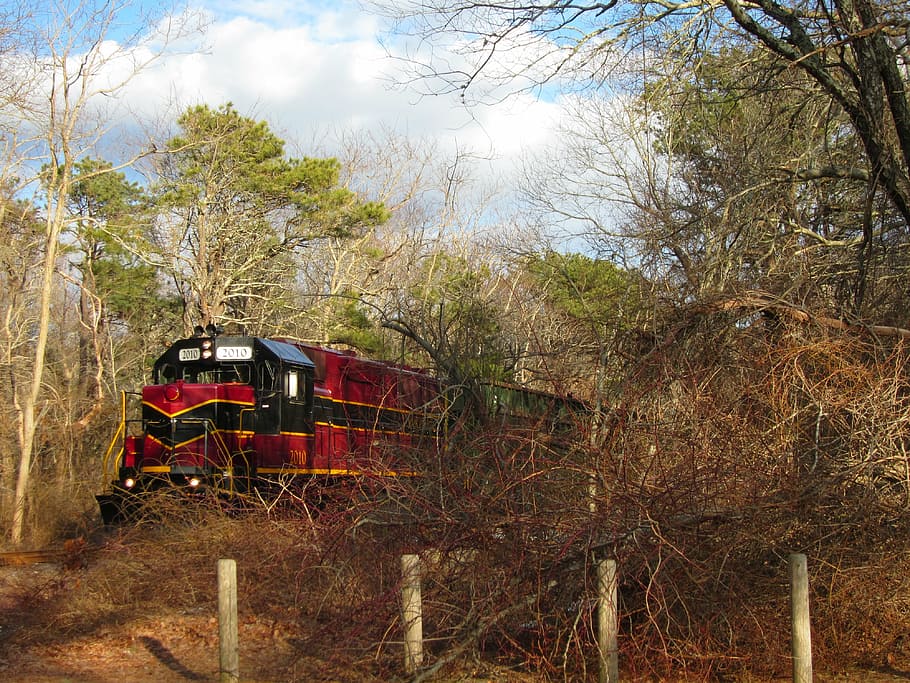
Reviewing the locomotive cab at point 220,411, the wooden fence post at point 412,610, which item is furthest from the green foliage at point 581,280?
the wooden fence post at point 412,610

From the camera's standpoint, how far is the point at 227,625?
20.2 ft

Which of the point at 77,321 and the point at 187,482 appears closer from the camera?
the point at 187,482

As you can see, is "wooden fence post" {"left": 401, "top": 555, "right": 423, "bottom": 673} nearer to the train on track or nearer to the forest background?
the forest background

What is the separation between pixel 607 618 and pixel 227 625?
2636 mm

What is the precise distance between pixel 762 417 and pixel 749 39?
591cm

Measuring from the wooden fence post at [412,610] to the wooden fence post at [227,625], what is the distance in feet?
4.25

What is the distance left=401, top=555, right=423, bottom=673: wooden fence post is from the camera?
570 centimetres

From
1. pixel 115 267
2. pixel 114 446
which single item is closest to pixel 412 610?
pixel 114 446

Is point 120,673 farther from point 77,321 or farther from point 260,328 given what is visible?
point 77,321

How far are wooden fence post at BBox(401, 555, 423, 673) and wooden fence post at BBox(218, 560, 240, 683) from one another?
129cm

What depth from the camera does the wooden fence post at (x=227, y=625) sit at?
613 cm

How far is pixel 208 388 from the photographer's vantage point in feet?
43.8

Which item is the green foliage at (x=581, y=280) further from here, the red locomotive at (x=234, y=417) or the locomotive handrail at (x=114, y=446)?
the locomotive handrail at (x=114, y=446)

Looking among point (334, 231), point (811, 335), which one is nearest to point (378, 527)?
point (811, 335)
